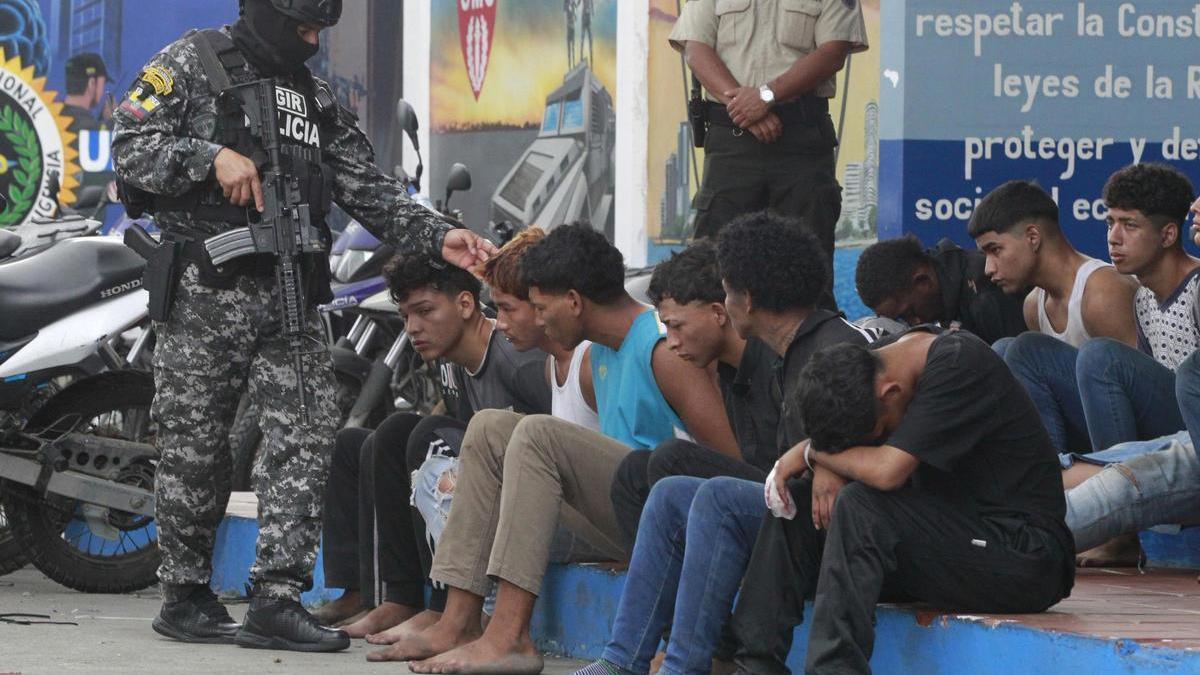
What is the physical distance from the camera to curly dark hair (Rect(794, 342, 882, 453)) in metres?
3.98

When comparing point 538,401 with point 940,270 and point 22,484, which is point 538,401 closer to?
point 940,270

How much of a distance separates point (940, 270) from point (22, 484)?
117 inches

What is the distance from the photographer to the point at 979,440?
401cm

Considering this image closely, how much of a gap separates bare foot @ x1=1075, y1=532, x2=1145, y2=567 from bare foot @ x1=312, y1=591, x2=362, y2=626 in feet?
6.71

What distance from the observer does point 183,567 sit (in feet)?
18.2

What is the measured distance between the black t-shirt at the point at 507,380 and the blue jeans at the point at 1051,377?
126 centimetres

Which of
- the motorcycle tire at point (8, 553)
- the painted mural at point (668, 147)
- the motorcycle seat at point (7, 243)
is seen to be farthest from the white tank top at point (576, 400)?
the painted mural at point (668, 147)

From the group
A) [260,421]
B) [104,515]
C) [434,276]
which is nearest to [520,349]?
[434,276]

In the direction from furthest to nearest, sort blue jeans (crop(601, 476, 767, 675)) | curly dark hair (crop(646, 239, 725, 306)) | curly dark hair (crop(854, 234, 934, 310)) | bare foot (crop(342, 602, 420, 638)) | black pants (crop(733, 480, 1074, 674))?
1. curly dark hair (crop(854, 234, 934, 310))
2. bare foot (crop(342, 602, 420, 638))
3. curly dark hair (crop(646, 239, 725, 306))
4. blue jeans (crop(601, 476, 767, 675))
5. black pants (crop(733, 480, 1074, 674))

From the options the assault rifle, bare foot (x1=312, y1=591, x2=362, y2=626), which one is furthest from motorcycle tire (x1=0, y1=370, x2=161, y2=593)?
the assault rifle

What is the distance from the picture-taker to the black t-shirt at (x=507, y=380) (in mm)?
5648

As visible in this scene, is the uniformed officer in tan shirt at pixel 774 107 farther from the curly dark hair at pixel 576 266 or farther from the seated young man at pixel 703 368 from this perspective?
the seated young man at pixel 703 368

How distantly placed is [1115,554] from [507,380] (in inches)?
66.0

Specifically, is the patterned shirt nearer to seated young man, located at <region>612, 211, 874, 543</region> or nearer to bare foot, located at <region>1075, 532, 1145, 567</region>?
bare foot, located at <region>1075, 532, 1145, 567</region>
